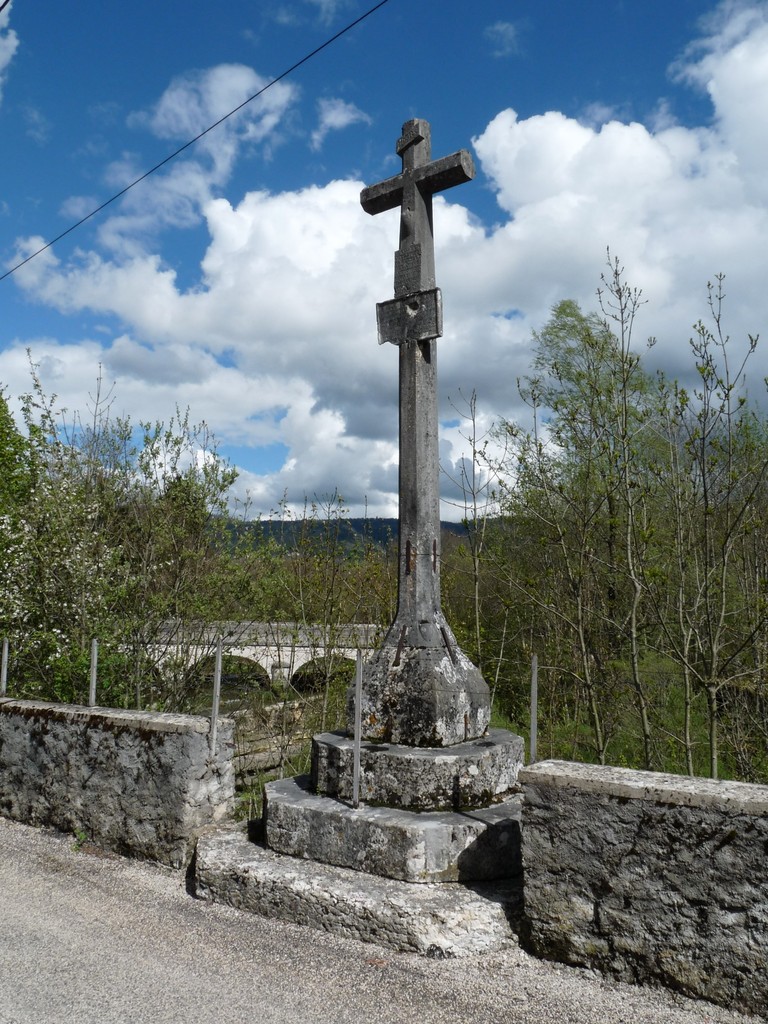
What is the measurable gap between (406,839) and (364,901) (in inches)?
12.4

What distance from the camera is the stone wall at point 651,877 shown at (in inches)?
107

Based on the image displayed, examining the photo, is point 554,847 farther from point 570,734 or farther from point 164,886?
point 570,734

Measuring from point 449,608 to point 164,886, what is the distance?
8.40 m

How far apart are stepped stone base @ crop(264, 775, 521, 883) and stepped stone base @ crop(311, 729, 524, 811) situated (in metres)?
0.07

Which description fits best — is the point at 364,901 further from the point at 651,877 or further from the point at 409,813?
the point at 651,877

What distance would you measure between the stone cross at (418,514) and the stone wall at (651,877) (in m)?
0.96

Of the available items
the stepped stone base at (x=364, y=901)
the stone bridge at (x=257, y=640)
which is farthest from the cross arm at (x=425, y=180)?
the stone bridge at (x=257, y=640)

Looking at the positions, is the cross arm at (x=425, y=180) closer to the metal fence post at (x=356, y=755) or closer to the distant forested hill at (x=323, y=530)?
the metal fence post at (x=356, y=755)

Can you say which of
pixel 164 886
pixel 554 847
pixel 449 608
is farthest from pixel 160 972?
pixel 449 608

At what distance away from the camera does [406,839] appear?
3.50m

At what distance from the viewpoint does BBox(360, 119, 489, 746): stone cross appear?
4082 millimetres

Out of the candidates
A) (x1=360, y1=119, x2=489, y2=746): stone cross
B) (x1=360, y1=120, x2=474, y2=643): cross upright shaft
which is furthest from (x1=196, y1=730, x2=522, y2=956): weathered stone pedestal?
(x1=360, y1=120, x2=474, y2=643): cross upright shaft

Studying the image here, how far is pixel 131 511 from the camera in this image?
8875mm

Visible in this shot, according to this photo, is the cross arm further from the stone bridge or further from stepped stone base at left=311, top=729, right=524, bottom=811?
the stone bridge
